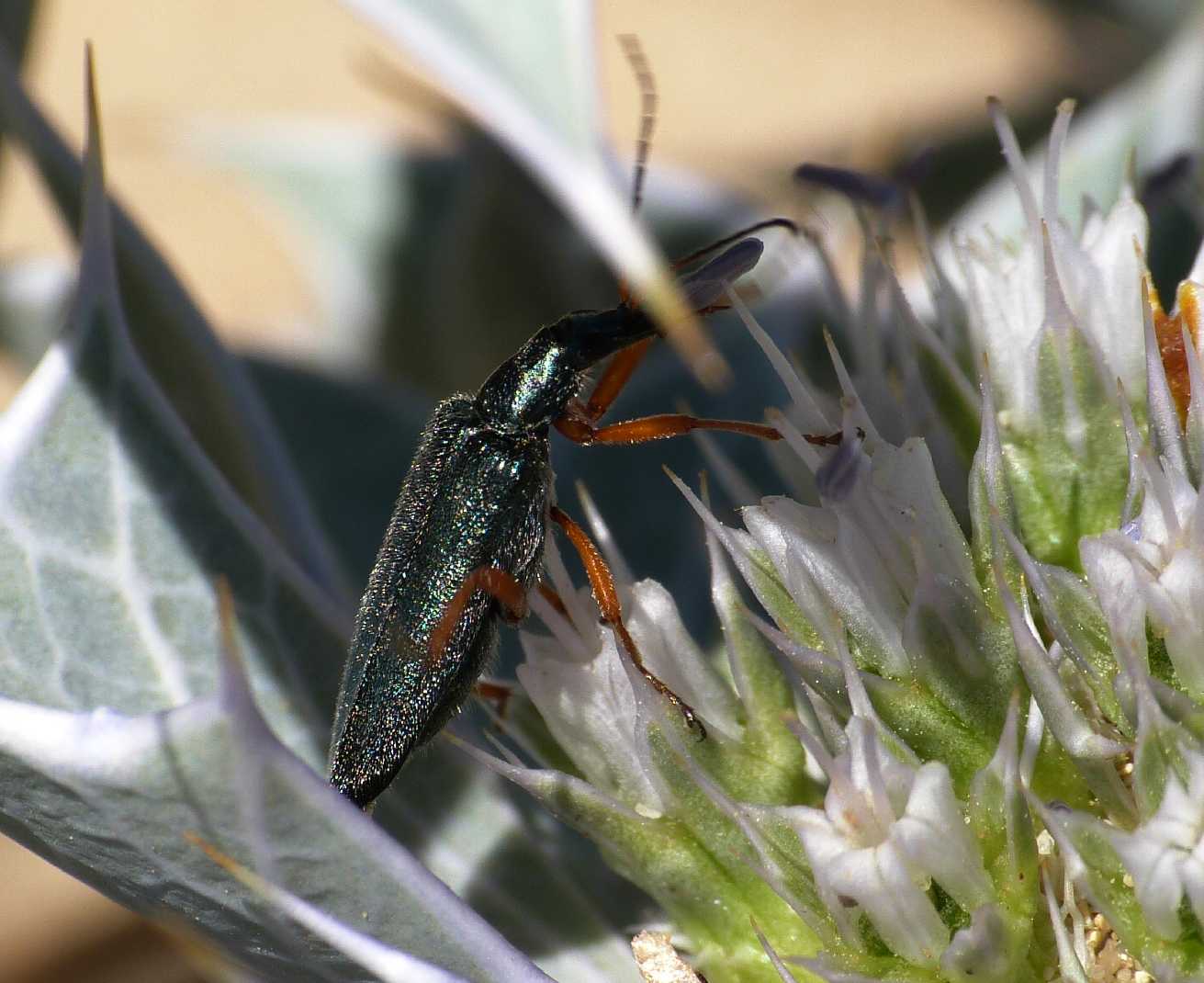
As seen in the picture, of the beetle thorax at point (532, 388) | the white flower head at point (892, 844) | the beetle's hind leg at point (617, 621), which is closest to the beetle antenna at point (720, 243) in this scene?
the beetle thorax at point (532, 388)

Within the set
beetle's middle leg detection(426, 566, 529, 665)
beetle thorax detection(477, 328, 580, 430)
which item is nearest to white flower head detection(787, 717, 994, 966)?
beetle's middle leg detection(426, 566, 529, 665)

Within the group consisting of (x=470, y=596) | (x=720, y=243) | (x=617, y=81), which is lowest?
(x=617, y=81)

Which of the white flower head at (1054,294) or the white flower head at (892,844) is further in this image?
the white flower head at (1054,294)

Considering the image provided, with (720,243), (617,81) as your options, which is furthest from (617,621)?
(617,81)

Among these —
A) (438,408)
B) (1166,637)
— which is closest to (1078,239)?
(1166,637)

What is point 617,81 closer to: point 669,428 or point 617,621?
point 669,428

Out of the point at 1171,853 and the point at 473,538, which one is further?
the point at 473,538

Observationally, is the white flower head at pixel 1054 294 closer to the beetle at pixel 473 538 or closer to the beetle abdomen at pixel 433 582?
the beetle at pixel 473 538
